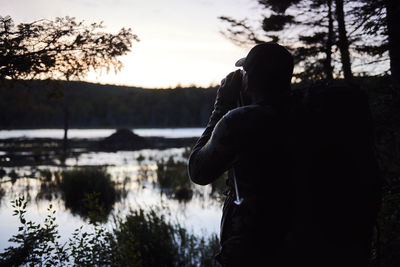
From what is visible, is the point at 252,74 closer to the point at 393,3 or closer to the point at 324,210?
the point at 324,210

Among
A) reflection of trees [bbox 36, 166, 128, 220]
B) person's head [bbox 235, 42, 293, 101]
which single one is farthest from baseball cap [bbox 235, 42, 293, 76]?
reflection of trees [bbox 36, 166, 128, 220]

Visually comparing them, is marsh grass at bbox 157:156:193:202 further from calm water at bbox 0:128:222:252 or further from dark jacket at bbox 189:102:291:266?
dark jacket at bbox 189:102:291:266

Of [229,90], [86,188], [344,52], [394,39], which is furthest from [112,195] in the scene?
Answer: [229,90]

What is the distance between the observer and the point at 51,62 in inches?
155

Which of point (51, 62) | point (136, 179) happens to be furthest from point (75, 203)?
point (51, 62)

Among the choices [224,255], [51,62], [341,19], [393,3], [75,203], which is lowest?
[75,203]

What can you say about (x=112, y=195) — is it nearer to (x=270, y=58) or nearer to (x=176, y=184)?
(x=176, y=184)

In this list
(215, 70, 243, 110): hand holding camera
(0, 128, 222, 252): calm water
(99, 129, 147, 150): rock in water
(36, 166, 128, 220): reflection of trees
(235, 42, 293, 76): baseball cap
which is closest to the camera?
(235, 42, 293, 76): baseball cap

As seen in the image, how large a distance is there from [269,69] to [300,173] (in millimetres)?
524

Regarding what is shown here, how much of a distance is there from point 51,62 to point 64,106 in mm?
36055

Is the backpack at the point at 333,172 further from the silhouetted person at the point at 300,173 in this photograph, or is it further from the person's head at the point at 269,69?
the person's head at the point at 269,69

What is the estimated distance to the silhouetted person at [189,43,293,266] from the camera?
1.68 m

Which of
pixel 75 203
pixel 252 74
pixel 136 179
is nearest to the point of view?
pixel 252 74

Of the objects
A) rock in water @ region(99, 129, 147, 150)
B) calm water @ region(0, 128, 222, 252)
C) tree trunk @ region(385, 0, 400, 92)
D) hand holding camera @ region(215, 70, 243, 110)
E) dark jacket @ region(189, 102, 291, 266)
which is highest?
tree trunk @ region(385, 0, 400, 92)
